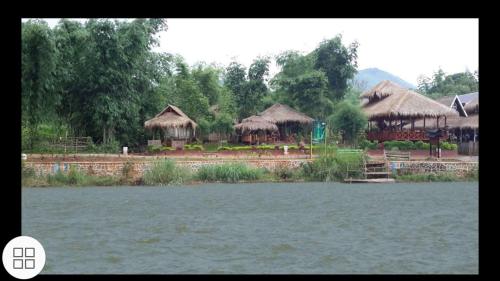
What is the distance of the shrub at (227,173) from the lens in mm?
31859

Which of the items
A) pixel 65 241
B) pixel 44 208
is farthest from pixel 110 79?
pixel 65 241

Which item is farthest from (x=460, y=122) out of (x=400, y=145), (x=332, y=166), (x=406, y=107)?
(x=332, y=166)

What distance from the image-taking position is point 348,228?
1778cm

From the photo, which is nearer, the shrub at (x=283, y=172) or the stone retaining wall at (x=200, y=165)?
the stone retaining wall at (x=200, y=165)

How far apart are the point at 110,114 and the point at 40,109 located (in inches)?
166

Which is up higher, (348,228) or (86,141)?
(86,141)

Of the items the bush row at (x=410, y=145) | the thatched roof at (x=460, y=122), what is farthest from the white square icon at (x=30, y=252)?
the thatched roof at (x=460, y=122)

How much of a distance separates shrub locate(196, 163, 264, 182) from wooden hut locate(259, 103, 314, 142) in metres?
10.8

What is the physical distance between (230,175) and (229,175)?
0.18ft

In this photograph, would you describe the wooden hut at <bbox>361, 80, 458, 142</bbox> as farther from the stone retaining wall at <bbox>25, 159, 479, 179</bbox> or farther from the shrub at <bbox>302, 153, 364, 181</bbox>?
the shrub at <bbox>302, 153, 364, 181</bbox>

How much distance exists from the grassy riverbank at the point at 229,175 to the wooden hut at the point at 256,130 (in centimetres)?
839

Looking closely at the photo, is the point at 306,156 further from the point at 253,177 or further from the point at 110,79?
A: the point at 110,79

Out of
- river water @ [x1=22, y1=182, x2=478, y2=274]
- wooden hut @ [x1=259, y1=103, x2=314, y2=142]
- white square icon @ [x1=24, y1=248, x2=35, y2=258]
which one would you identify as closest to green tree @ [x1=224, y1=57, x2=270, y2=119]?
wooden hut @ [x1=259, y1=103, x2=314, y2=142]

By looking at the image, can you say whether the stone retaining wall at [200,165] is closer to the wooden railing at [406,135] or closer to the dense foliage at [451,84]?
the wooden railing at [406,135]
